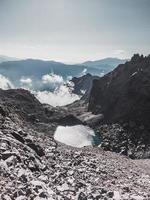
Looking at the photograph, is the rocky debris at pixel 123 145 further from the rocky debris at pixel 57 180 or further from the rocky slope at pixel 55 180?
the rocky debris at pixel 57 180

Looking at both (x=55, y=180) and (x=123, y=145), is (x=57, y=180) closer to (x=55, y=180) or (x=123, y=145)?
(x=55, y=180)

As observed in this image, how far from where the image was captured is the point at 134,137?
172 meters

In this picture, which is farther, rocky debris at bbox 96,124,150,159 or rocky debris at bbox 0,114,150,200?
rocky debris at bbox 96,124,150,159

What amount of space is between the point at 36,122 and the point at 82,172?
14942cm

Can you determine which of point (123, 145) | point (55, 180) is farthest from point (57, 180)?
point (123, 145)

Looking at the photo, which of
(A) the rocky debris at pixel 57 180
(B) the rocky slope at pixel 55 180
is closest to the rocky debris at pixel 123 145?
(B) the rocky slope at pixel 55 180

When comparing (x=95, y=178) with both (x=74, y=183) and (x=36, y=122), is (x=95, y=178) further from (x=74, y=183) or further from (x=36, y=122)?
(x=36, y=122)

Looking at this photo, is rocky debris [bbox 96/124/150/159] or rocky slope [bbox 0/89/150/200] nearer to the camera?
rocky slope [bbox 0/89/150/200]

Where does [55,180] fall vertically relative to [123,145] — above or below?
above

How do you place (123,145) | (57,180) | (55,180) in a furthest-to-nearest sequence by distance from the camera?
1. (123,145)
2. (57,180)
3. (55,180)

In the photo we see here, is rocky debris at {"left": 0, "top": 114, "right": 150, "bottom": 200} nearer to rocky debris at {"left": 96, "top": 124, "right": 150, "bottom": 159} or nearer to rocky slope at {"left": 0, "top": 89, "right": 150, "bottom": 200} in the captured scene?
rocky slope at {"left": 0, "top": 89, "right": 150, "bottom": 200}

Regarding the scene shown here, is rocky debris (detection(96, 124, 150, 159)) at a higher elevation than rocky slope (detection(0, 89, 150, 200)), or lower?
lower

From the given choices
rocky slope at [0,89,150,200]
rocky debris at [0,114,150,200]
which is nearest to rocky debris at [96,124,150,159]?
rocky slope at [0,89,150,200]

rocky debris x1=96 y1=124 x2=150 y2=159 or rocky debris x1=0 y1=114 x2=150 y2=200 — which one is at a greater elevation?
rocky debris x1=0 y1=114 x2=150 y2=200
